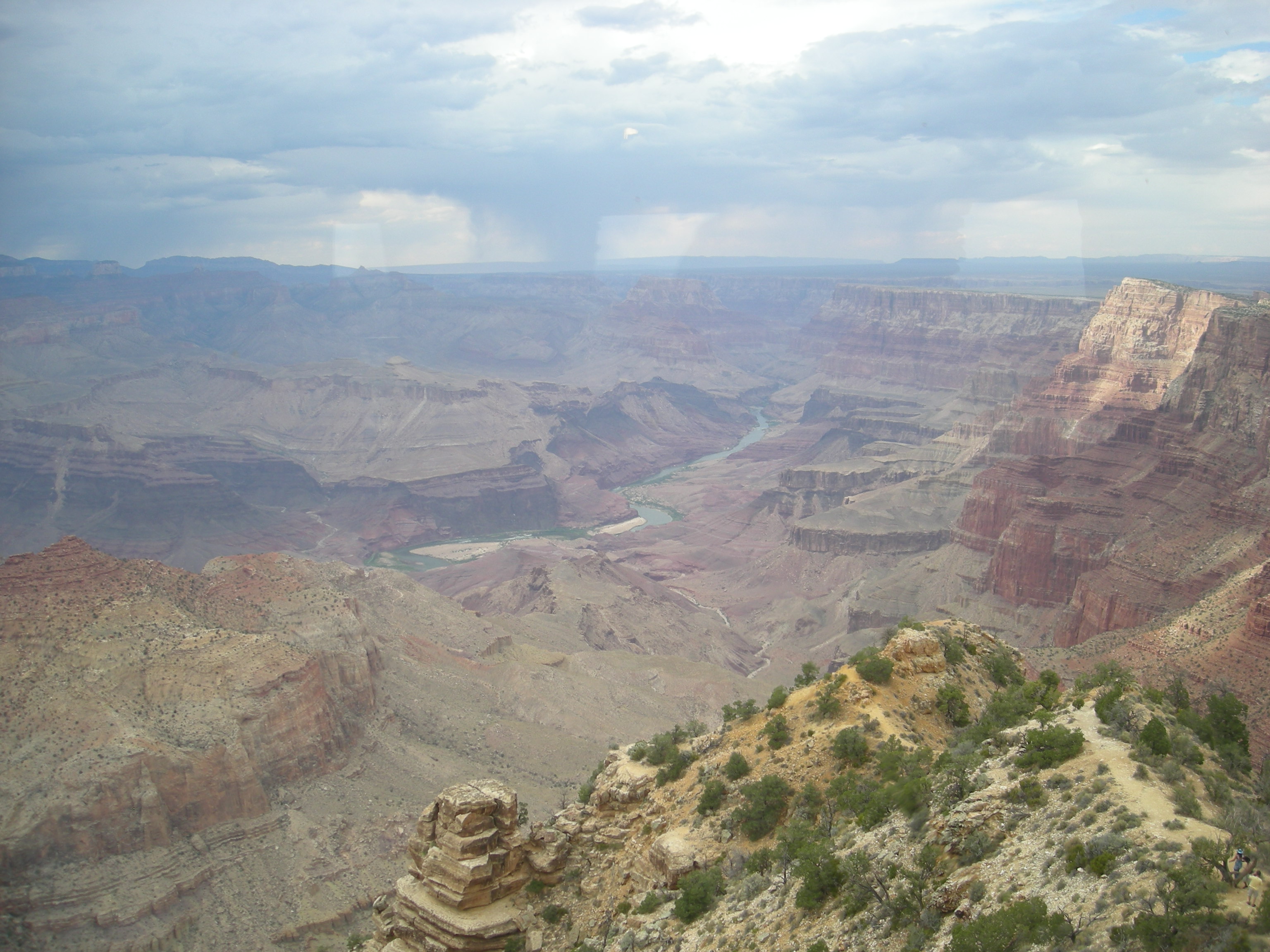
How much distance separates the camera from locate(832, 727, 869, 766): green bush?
2231cm

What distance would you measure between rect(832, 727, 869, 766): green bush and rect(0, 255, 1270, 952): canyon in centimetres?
533

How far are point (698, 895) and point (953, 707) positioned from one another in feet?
29.8

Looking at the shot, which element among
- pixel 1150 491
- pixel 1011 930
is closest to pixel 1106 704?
pixel 1011 930

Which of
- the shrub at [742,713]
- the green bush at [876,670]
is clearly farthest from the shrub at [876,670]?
the shrub at [742,713]

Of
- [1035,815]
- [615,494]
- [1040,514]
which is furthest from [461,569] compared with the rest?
[1035,815]

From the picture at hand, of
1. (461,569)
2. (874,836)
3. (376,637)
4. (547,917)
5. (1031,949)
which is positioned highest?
(1031,949)

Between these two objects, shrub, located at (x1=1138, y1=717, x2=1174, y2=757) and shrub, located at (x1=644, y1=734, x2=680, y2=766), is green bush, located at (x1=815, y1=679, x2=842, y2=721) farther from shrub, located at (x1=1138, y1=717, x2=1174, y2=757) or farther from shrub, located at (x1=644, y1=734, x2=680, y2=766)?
shrub, located at (x1=1138, y1=717, x2=1174, y2=757)

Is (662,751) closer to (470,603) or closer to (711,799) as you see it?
(711,799)

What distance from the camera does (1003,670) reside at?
92.9 ft

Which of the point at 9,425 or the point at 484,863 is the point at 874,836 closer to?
the point at 484,863

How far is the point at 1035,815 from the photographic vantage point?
632 inches

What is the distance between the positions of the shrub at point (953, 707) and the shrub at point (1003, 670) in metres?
3.30

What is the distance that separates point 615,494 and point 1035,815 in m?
153

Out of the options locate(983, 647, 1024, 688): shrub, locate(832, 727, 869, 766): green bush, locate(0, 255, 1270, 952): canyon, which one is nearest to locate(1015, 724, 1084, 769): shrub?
locate(832, 727, 869, 766): green bush
